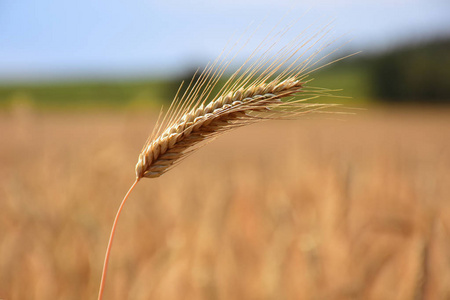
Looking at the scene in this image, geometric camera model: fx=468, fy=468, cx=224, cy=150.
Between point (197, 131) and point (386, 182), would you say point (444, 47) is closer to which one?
point (386, 182)

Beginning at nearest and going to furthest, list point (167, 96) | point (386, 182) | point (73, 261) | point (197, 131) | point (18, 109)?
point (197, 131)
point (73, 261)
point (18, 109)
point (386, 182)
point (167, 96)

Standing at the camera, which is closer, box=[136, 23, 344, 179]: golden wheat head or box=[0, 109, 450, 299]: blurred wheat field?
box=[136, 23, 344, 179]: golden wheat head

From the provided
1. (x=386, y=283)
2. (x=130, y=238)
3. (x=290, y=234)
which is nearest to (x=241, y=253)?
(x=290, y=234)

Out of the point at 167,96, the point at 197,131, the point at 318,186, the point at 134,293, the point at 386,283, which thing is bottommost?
the point at 386,283

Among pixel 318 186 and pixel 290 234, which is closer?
pixel 290 234

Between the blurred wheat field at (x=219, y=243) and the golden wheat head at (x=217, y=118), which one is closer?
the golden wheat head at (x=217, y=118)

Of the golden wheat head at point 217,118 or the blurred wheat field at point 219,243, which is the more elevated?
the golden wheat head at point 217,118

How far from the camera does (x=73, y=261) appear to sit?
2.62 m

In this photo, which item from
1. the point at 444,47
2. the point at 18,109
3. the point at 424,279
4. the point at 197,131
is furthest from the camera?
the point at 444,47

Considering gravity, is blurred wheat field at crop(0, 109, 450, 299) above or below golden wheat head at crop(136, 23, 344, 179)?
below

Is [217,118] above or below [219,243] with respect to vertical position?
above

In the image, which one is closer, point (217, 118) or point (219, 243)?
point (217, 118)

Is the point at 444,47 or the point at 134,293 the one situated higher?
the point at 444,47

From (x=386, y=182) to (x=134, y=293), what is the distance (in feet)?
8.09
